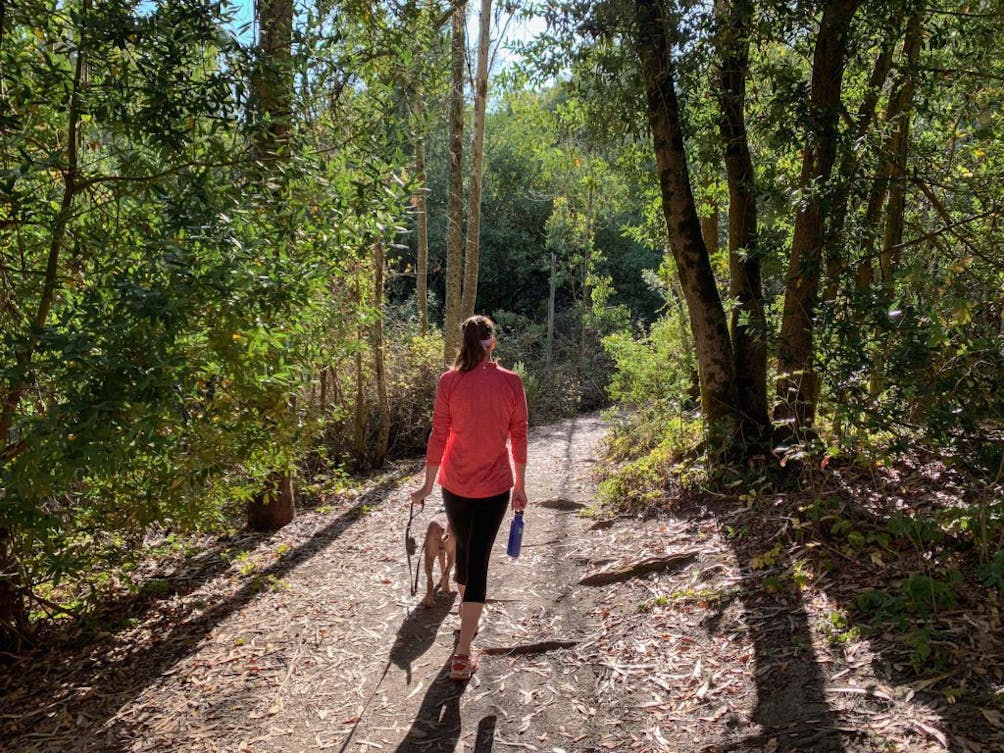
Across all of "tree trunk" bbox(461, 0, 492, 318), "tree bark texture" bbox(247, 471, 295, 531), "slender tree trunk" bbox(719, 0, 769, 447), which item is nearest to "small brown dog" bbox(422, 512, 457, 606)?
"slender tree trunk" bbox(719, 0, 769, 447)

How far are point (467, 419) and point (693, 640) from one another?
190 cm

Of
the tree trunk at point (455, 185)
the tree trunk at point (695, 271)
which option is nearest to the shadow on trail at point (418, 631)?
the tree trunk at point (695, 271)

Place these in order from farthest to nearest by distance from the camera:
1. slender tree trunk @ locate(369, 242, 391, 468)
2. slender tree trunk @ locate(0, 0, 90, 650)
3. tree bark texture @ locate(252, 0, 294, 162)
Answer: slender tree trunk @ locate(369, 242, 391, 468) < tree bark texture @ locate(252, 0, 294, 162) < slender tree trunk @ locate(0, 0, 90, 650)

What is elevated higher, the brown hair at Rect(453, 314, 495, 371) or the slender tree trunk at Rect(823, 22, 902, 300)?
the slender tree trunk at Rect(823, 22, 902, 300)

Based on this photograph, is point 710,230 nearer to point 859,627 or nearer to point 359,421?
point 359,421

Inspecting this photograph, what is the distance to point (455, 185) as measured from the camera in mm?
13695

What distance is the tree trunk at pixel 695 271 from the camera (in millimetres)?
6234

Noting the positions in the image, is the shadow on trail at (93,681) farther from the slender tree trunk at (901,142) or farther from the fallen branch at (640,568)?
the slender tree trunk at (901,142)

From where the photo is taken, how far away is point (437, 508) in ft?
27.5

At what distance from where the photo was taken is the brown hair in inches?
161

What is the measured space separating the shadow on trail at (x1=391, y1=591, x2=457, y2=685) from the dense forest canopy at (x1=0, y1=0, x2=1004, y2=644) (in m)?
1.64

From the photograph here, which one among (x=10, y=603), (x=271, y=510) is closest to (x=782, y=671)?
(x=10, y=603)

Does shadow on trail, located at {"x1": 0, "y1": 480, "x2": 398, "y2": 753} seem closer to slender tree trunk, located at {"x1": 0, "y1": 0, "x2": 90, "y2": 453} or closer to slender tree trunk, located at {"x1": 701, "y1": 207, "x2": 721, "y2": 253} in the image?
slender tree trunk, located at {"x1": 0, "y1": 0, "x2": 90, "y2": 453}

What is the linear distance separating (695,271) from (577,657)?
3727 millimetres
